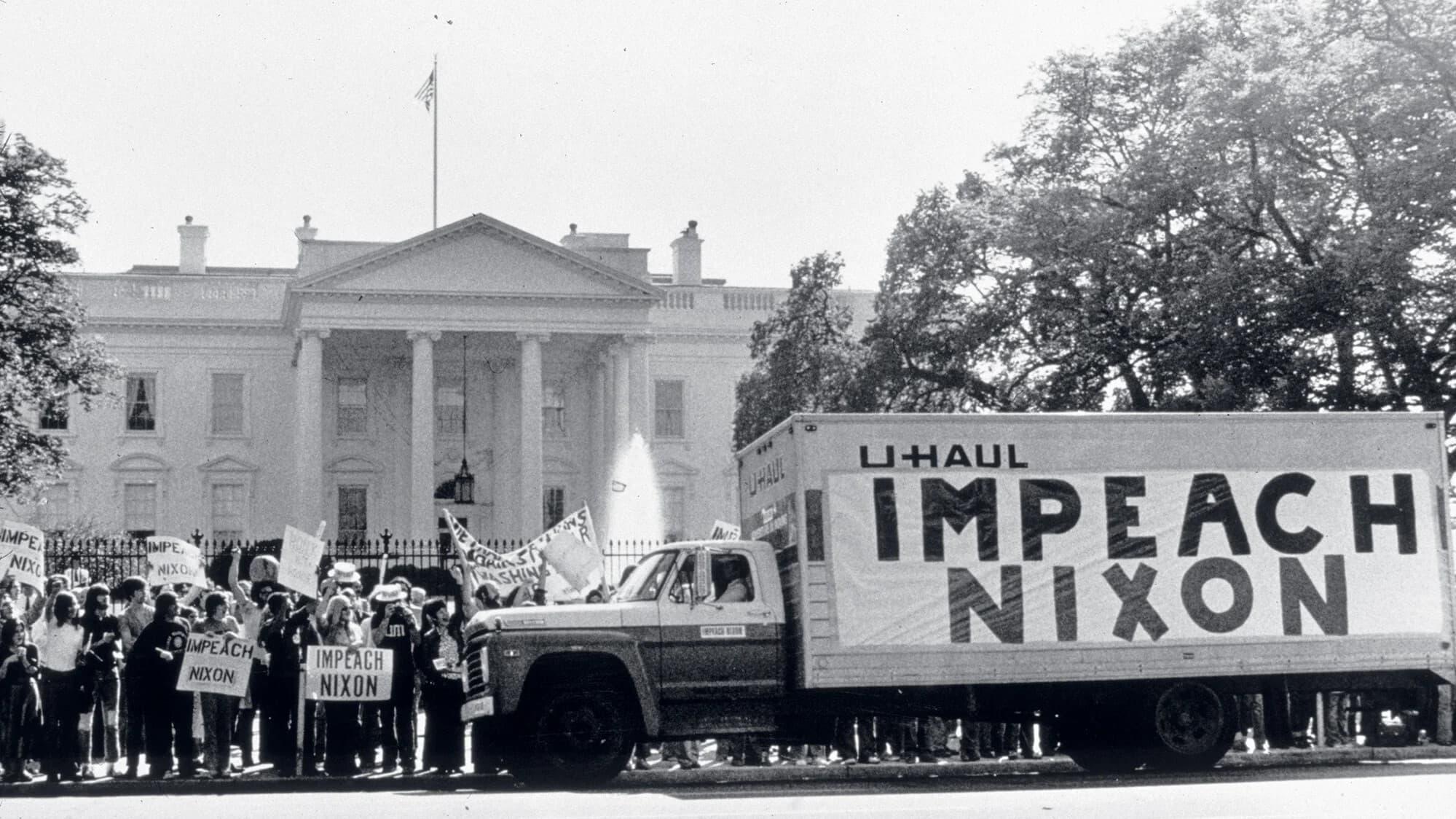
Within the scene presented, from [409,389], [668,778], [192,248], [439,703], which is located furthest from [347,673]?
[192,248]

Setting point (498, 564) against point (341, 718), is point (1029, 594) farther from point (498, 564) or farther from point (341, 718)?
point (498, 564)

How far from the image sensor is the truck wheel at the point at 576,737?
1496 cm

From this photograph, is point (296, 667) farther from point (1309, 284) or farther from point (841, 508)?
point (1309, 284)

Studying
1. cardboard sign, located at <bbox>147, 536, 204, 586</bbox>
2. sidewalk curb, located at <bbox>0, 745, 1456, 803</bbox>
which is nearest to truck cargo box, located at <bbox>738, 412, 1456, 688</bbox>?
sidewalk curb, located at <bbox>0, 745, 1456, 803</bbox>

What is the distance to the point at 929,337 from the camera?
3769cm

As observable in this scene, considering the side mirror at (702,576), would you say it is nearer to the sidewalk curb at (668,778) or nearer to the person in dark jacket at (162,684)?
the sidewalk curb at (668,778)

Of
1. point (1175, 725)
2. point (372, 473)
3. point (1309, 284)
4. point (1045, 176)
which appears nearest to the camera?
point (1175, 725)

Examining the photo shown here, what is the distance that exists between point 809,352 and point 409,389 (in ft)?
65.6

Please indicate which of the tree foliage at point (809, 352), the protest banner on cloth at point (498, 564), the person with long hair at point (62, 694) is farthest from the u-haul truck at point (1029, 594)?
the tree foliage at point (809, 352)

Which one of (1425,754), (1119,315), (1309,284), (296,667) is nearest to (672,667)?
(296,667)

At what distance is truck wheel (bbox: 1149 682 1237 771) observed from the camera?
16.1 metres

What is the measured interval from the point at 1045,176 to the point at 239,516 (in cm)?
3032

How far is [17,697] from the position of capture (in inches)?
623

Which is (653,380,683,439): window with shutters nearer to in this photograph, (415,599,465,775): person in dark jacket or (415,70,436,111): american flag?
(415,70,436,111): american flag
